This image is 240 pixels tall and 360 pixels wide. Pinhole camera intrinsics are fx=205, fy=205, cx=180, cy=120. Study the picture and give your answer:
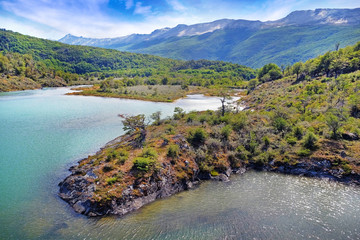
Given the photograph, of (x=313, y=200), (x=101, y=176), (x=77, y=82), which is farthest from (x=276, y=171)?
(x=77, y=82)

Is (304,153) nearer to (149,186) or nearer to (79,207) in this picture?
(149,186)

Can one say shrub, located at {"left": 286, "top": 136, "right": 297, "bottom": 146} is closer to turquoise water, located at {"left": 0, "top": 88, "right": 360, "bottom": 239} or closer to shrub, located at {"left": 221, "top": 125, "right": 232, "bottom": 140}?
turquoise water, located at {"left": 0, "top": 88, "right": 360, "bottom": 239}

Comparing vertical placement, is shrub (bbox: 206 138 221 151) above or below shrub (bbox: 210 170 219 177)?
above

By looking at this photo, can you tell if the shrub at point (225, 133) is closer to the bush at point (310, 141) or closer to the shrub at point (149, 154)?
the bush at point (310, 141)

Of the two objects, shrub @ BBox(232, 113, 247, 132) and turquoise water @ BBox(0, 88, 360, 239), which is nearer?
turquoise water @ BBox(0, 88, 360, 239)

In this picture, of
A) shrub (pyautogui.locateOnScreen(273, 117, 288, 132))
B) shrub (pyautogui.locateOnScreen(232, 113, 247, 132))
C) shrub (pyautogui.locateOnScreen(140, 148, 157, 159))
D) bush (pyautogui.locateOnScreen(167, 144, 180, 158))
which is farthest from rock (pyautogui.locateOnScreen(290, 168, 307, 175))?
shrub (pyautogui.locateOnScreen(140, 148, 157, 159))

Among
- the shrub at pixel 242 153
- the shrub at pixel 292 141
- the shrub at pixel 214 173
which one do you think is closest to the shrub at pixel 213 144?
the shrub at pixel 242 153

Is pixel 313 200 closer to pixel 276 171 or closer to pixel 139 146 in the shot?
pixel 276 171

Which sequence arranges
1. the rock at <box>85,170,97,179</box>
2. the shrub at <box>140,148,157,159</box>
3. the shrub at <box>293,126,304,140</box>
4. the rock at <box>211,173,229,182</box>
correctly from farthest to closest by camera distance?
the shrub at <box>293,126,304,140</box> → the rock at <box>211,173,229,182</box> → the shrub at <box>140,148,157,159</box> → the rock at <box>85,170,97,179</box>
